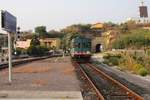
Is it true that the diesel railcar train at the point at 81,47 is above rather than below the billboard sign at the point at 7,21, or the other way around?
below

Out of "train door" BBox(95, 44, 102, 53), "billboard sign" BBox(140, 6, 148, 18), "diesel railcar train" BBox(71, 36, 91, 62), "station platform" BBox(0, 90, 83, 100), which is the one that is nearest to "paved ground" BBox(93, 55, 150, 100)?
"station platform" BBox(0, 90, 83, 100)

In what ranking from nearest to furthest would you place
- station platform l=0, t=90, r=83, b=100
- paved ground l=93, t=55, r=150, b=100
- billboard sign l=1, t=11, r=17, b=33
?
station platform l=0, t=90, r=83, b=100
paved ground l=93, t=55, r=150, b=100
billboard sign l=1, t=11, r=17, b=33

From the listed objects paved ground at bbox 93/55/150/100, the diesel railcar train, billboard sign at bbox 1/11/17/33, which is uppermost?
billboard sign at bbox 1/11/17/33

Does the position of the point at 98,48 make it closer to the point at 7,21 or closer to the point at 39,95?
the point at 7,21

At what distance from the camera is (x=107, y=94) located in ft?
59.6

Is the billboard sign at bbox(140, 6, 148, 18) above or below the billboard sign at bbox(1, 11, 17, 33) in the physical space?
above

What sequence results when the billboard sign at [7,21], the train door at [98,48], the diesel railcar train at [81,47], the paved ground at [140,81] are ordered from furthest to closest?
the train door at [98,48]
the diesel railcar train at [81,47]
the billboard sign at [7,21]
the paved ground at [140,81]

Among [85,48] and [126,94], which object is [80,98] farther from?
[85,48]

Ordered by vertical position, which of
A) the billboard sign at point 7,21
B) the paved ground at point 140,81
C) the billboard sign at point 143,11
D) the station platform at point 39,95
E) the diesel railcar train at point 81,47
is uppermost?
the billboard sign at point 143,11

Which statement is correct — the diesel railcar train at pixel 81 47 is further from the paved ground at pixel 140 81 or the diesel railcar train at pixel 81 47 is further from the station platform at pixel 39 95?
the station platform at pixel 39 95

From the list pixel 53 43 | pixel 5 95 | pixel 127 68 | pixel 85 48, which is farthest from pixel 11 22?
pixel 53 43

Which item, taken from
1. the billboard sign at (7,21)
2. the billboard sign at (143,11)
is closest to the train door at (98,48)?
the billboard sign at (143,11)

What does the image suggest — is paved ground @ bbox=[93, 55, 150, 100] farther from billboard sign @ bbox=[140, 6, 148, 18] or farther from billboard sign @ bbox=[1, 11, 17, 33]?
billboard sign @ bbox=[140, 6, 148, 18]

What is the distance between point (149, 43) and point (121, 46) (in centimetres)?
731
